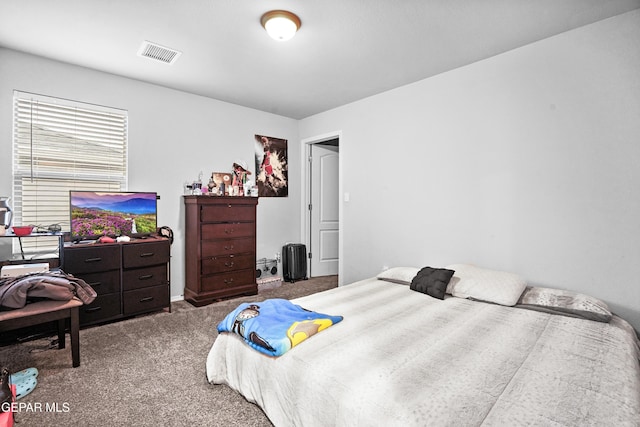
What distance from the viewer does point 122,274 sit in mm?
3094

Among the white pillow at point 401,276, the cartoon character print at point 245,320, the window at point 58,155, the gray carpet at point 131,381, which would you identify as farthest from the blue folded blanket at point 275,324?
the window at point 58,155

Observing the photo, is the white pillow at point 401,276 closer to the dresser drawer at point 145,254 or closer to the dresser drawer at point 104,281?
the dresser drawer at point 145,254

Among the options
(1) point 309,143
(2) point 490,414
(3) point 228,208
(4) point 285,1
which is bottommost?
(2) point 490,414

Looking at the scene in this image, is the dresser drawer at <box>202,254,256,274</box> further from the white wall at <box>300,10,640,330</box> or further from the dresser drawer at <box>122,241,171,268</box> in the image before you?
the white wall at <box>300,10,640,330</box>

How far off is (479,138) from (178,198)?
353 cm

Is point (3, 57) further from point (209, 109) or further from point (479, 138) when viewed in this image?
point (479, 138)

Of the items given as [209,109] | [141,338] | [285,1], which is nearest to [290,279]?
[141,338]

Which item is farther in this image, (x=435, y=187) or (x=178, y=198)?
(x=178, y=198)

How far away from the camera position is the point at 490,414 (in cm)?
112

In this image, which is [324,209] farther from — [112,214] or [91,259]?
[91,259]

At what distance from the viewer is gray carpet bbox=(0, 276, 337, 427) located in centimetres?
171

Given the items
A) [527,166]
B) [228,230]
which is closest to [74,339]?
[228,230]

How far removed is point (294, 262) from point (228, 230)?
1.33 m

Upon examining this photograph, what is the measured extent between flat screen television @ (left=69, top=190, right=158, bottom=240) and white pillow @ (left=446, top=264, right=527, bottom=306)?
127 inches
